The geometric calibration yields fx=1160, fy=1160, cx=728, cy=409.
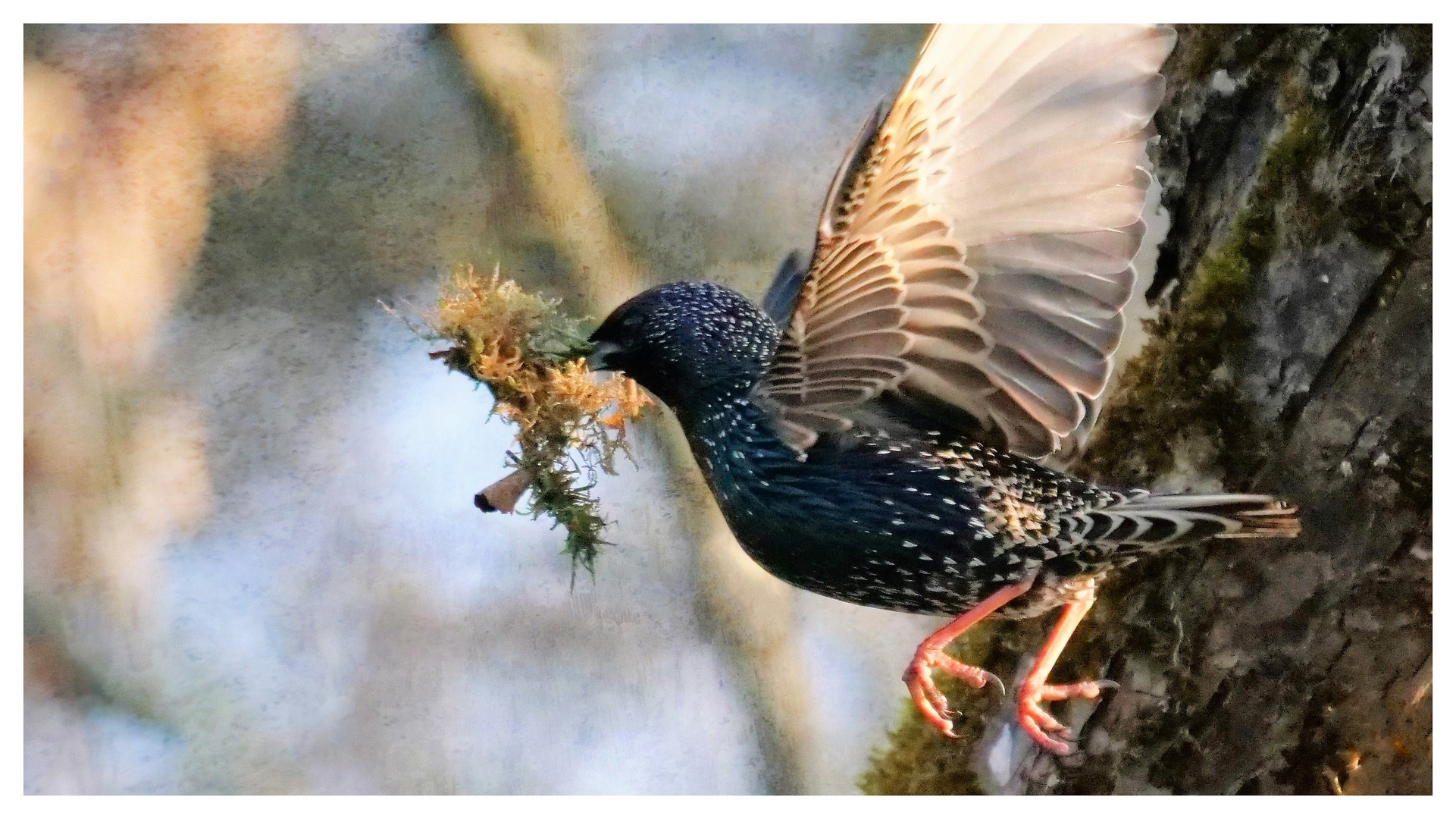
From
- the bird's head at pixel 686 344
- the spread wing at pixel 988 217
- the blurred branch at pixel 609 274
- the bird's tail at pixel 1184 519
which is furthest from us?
the blurred branch at pixel 609 274

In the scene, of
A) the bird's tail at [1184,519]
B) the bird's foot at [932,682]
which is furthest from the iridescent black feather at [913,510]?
the bird's foot at [932,682]

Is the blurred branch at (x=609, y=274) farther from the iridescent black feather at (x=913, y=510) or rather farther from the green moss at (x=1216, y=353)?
the green moss at (x=1216, y=353)

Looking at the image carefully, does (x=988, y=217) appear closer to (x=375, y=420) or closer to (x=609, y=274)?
(x=609, y=274)

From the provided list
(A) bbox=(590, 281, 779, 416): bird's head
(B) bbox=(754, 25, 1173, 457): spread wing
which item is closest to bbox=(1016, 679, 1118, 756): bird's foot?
(B) bbox=(754, 25, 1173, 457): spread wing

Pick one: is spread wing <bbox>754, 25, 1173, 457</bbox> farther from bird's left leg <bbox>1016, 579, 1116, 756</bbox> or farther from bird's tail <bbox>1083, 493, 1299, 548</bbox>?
bird's left leg <bbox>1016, 579, 1116, 756</bbox>

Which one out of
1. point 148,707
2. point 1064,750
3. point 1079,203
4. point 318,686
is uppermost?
point 1079,203
